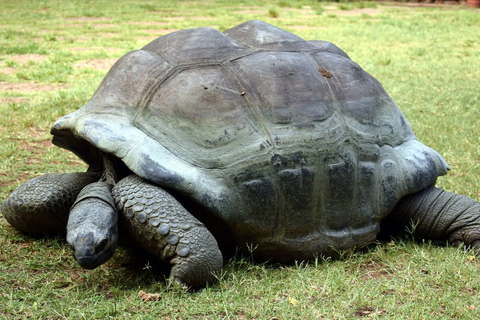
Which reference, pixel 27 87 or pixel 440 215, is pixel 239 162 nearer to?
pixel 440 215

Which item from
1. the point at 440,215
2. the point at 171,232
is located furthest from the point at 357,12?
the point at 171,232

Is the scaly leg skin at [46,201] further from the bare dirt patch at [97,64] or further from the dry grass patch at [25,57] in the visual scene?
the dry grass patch at [25,57]

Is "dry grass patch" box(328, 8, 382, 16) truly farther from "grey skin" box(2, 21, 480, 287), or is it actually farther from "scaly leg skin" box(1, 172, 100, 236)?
"scaly leg skin" box(1, 172, 100, 236)

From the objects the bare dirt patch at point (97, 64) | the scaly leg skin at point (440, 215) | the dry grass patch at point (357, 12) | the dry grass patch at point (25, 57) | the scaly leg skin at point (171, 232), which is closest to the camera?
the scaly leg skin at point (171, 232)

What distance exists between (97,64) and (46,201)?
5553mm

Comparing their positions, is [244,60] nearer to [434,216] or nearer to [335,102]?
[335,102]

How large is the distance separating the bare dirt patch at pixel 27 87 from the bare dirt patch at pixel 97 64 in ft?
3.28

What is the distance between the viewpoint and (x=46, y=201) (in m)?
3.11

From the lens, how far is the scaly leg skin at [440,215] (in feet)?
10.6

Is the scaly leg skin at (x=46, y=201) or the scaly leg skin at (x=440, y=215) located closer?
the scaly leg skin at (x=46, y=201)

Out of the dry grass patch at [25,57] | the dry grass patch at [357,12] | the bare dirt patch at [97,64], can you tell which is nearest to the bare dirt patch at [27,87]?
the bare dirt patch at [97,64]

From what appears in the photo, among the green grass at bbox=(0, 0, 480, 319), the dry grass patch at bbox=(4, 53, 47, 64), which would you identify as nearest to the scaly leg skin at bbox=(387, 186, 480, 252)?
the green grass at bbox=(0, 0, 480, 319)

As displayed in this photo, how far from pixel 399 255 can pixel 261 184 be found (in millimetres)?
885

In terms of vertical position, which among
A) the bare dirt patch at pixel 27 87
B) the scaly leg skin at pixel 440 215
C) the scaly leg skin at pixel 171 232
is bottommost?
the bare dirt patch at pixel 27 87
